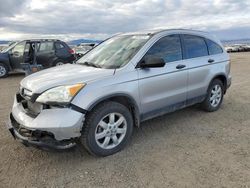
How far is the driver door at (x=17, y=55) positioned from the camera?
485 inches

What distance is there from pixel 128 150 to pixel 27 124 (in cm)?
147

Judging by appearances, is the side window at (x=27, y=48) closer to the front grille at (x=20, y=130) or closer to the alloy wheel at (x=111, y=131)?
the front grille at (x=20, y=130)

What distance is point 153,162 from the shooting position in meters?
3.71

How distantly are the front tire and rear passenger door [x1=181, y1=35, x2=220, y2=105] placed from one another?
5.34 ft

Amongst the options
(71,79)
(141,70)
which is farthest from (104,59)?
(71,79)

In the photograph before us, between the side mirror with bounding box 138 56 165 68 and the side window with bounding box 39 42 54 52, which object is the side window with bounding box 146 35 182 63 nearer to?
the side mirror with bounding box 138 56 165 68

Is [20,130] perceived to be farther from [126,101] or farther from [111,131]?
[126,101]

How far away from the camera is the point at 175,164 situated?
366cm

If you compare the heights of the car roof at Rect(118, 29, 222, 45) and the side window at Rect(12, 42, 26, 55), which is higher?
the car roof at Rect(118, 29, 222, 45)

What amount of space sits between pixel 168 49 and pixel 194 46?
32.3 inches

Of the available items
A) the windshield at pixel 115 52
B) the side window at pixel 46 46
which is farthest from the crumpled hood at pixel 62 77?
the side window at pixel 46 46

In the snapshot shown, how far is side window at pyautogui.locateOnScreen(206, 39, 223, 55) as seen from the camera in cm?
568

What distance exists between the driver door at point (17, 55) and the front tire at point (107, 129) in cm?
956

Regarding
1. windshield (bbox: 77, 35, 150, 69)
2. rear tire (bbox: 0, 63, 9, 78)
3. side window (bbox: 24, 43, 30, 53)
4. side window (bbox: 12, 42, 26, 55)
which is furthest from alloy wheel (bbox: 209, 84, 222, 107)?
rear tire (bbox: 0, 63, 9, 78)
